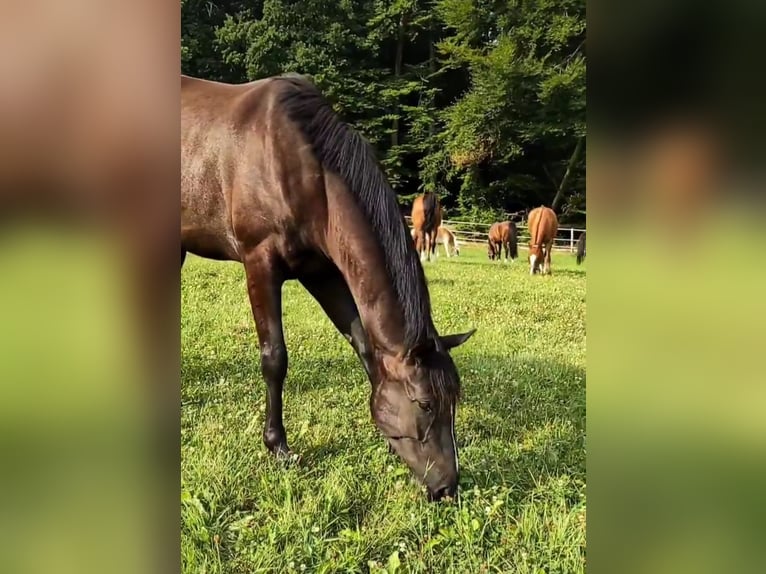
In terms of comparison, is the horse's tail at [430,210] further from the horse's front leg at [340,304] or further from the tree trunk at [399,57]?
the horse's front leg at [340,304]

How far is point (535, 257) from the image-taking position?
119 inches

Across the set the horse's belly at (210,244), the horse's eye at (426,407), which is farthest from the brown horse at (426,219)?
the horse's belly at (210,244)

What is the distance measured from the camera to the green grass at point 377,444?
2131 mm

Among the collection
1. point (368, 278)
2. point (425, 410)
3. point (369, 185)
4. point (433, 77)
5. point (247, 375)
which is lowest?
point (247, 375)

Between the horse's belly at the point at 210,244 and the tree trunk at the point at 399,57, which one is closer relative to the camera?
the tree trunk at the point at 399,57

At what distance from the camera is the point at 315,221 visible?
A: 2.42m

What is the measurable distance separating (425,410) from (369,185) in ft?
3.00

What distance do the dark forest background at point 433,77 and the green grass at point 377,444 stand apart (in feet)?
1.58
